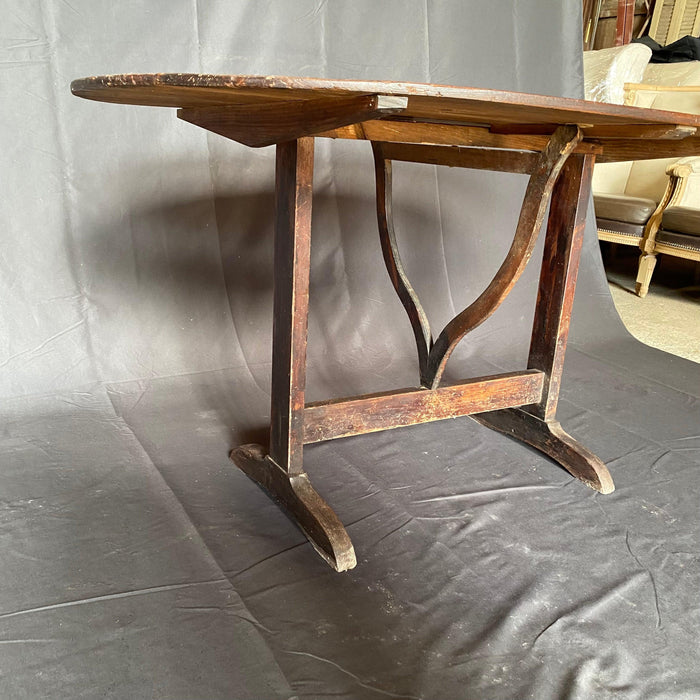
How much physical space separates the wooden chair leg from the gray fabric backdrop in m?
0.76

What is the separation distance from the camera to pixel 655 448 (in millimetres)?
1907

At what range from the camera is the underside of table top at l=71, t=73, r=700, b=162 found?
918 millimetres

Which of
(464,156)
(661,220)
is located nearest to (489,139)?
(464,156)

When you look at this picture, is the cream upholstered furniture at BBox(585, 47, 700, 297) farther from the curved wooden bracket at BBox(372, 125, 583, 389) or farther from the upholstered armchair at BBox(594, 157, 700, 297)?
the curved wooden bracket at BBox(372, 125, 583, 389)

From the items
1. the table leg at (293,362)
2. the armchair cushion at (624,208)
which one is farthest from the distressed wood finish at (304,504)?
the armchair cushion at (624,208)

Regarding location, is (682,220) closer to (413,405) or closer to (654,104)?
(654,104)

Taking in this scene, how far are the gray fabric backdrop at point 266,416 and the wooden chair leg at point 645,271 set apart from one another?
76cm

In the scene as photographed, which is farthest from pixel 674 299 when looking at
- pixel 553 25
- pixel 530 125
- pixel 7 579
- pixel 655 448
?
pixel 7 579

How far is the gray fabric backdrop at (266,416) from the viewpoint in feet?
3.67

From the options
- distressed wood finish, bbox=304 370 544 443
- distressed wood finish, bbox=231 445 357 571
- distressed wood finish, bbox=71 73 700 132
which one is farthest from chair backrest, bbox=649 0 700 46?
distressed wood finish, bbox=231 445 357 571

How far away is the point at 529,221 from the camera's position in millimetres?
1426

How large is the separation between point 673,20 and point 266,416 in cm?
507

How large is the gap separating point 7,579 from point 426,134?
3.96 ft

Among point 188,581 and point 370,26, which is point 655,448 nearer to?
point 188,581
